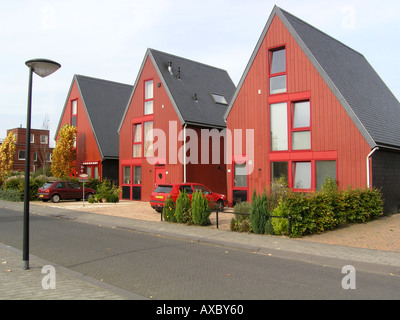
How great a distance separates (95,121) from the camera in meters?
31.0

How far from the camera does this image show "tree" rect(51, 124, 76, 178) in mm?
30953

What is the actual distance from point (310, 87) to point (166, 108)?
395 inches

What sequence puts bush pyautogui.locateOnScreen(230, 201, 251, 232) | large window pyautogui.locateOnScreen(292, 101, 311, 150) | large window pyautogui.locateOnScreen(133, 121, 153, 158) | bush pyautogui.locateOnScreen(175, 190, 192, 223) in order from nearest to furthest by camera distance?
bush pyautogui.locateOnScreen(230, 201, 251, 232) → bush pyautogui.locateOnScreen(175, 190, 192, 223) → large window pyautogui.locateOnScreen(292, 101, 311, 150) → large window pyautogui.locateOnScreen(133, 121, 153, 158)

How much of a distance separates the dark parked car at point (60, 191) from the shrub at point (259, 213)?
17.6 meters

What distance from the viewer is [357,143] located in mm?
15383

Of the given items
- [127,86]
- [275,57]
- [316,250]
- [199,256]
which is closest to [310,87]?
[275,57]

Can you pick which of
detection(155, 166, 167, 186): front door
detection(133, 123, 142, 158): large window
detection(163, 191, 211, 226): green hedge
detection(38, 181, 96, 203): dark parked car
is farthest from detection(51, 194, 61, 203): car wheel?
detection(163, 191, 211, 226): green hedge

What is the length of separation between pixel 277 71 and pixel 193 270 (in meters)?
13.4

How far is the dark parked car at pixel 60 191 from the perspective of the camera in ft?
81.0

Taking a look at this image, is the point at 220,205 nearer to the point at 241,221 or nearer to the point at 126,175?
the point at 241,221

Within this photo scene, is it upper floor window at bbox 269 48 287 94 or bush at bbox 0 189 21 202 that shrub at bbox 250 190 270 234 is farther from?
bush at bbox 0 189 21 202

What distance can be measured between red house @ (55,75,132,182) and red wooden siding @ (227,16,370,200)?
1378 centimetres
